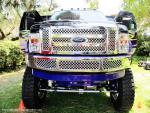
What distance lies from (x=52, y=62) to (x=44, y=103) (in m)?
1.81

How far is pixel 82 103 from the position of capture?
725 cm

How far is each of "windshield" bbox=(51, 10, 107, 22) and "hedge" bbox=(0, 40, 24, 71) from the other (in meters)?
6.48

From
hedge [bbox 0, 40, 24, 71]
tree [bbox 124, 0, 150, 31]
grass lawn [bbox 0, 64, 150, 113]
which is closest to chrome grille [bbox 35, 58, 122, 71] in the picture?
grass lawn [bbox 0, 64, 150, 113]

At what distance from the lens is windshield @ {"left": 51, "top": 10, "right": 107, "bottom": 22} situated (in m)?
7.23

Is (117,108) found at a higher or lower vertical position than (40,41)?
lower

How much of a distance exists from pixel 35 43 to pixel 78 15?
6.04ft

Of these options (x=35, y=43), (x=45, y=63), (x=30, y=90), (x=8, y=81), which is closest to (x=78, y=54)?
(x=45, y=63)

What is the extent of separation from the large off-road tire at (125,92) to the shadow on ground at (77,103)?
0.35m

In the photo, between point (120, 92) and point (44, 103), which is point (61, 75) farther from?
point (44, 103)

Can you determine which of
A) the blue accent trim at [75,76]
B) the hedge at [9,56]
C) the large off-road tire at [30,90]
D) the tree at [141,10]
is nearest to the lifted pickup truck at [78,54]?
the blue accent trim at [75,76]

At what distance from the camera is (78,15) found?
7363mm

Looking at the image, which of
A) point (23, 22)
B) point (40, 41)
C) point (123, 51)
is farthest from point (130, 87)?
point (23, 22)

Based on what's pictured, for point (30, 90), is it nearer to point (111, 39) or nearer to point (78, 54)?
point (78, 54)

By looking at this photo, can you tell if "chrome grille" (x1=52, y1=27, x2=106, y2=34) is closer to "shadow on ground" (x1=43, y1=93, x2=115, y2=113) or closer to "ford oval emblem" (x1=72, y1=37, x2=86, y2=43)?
"ford oval emblem" (x1=72, y1=37, x2=86, y2=43)
